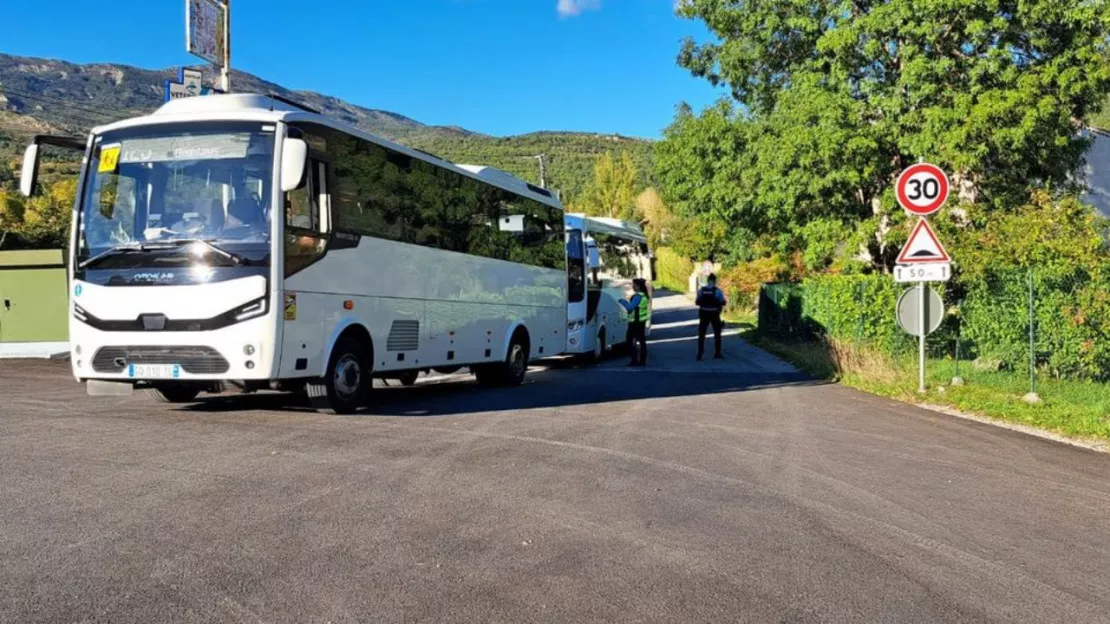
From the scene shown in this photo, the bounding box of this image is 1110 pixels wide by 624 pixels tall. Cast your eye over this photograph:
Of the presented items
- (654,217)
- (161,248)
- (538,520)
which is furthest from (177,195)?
(654,217)

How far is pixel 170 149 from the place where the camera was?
30.7ft

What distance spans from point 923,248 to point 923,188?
85 cm

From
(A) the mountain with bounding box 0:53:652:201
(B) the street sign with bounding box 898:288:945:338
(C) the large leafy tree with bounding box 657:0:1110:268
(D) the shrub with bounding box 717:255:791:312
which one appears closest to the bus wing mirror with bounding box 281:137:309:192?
(B) the street sign with bounding box 898:288:945:338

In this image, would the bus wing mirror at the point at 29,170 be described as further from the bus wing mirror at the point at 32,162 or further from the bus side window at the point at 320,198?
the bus side window at the point at 320,198

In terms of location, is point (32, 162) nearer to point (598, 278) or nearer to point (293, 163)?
point (293, 163)

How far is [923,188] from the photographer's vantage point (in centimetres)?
1252

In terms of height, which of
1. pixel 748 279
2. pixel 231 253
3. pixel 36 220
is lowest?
pixel 231 253

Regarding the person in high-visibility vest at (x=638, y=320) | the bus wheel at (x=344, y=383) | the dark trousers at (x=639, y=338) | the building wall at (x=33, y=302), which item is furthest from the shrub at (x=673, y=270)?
the bus wheel at (x=344, y=383)

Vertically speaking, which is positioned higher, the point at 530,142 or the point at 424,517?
the point at 530,142

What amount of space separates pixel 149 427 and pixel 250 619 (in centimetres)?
583

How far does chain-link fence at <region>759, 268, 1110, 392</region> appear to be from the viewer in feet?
37.7

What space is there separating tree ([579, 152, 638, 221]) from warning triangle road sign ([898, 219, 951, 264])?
70.9 meters

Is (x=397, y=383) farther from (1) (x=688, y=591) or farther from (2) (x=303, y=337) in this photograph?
(1) (x=688, y=591)

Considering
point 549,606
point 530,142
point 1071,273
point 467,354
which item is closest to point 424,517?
point 549,606
